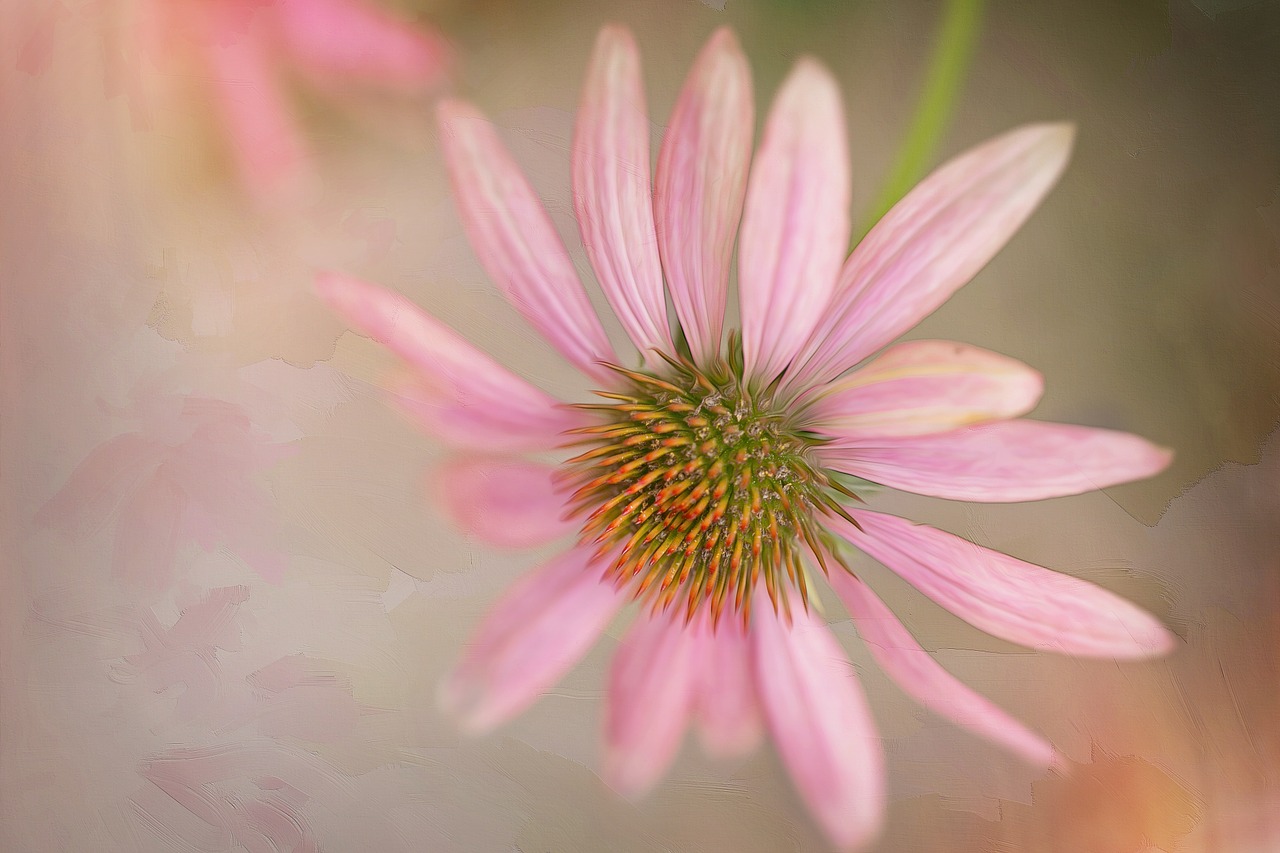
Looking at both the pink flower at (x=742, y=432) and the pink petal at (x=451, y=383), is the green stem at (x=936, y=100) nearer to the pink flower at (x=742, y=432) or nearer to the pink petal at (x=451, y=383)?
the pink flower at (x=742, y=432)

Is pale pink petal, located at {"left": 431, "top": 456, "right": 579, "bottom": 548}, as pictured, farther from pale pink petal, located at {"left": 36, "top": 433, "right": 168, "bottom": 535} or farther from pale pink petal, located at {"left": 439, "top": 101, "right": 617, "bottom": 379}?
pale pink petal, located at {"left": 36, "top": 433, "right": 168, "bottom": 535}

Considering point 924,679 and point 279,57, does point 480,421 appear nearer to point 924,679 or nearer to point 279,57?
point 279,57

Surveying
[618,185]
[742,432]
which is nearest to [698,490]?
[742,432]

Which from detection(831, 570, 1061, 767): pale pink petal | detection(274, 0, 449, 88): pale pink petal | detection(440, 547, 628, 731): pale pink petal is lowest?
detection(440, 547, 628, 731): pale pink petal

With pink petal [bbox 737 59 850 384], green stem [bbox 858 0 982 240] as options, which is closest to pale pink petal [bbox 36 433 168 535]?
pink petal [bbox 737 59 850 384]

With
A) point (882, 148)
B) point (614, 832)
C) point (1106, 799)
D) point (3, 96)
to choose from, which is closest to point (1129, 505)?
point (1106, 799)
